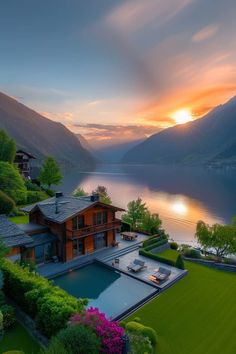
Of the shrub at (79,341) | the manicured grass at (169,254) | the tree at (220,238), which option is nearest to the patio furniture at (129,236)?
the manicured grass at (169,254)

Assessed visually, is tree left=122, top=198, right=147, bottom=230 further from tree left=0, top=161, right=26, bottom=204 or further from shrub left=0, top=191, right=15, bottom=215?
tree left=0, top=161, right=26, bottom=204

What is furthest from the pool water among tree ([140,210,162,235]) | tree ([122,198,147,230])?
tree ([122,198,147,230])

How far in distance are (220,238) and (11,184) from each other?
140ft

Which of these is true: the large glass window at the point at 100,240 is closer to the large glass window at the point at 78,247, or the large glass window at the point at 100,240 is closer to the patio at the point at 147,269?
the large glass window at the point at 78,247

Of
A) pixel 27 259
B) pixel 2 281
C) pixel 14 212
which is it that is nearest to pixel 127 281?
pixel 27 259

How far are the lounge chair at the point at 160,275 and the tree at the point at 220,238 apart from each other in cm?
1342

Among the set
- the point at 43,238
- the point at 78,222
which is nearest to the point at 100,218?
the point at 78,222

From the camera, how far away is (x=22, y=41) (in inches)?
1868

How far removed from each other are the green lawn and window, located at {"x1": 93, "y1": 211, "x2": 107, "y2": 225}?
42.1 ft

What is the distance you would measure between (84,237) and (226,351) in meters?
19.7

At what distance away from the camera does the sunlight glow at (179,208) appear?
287 ft

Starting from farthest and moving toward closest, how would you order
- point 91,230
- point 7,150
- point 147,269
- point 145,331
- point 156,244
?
point 7,150
point 156,244
point 91,230
point 147,269
point 145,331

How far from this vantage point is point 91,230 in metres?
33.2

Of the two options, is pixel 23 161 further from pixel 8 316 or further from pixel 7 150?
pixel 8 316
